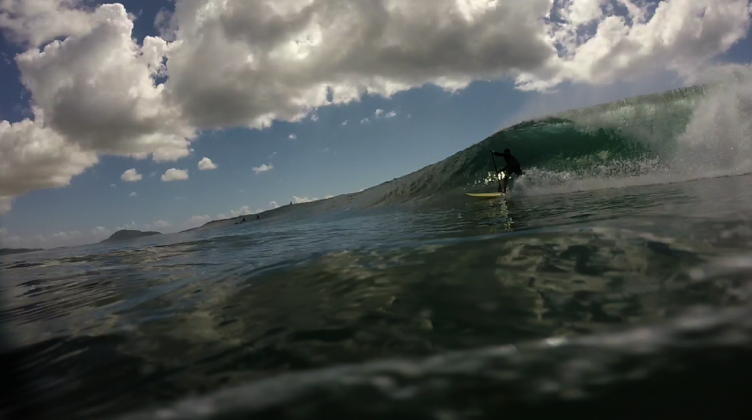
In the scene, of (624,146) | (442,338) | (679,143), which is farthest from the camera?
(624,146)

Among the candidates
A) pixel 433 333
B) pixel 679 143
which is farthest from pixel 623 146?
pixel 433 333

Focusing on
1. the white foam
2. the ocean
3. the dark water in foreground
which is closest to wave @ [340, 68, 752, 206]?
the white foam

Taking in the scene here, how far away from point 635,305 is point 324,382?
1.69 meters

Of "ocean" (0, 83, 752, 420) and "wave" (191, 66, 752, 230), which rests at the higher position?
"wave" (191, 66, 752, 230)

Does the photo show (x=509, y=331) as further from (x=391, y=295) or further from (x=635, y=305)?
(x=391, y=295)

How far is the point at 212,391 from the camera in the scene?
178 cm

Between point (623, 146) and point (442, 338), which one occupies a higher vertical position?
point (623, 146)

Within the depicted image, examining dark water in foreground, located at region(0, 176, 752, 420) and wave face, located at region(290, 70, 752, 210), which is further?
wave face, located at region(290, 70, 752, 210)

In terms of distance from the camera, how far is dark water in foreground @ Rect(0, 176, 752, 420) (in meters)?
1.50

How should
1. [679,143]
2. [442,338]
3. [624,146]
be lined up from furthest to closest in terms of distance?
1. [624,146]
2. [679,143]
3. [442,338]

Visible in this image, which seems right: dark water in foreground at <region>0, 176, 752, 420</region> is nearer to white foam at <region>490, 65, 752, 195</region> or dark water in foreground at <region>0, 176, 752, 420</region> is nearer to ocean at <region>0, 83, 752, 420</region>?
ocean at <region>0, 83, 752, 420</region>

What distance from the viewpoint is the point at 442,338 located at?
6.70 ft

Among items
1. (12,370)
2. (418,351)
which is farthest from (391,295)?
(12,370)

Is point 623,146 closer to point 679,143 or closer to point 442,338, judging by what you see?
point 679,143
